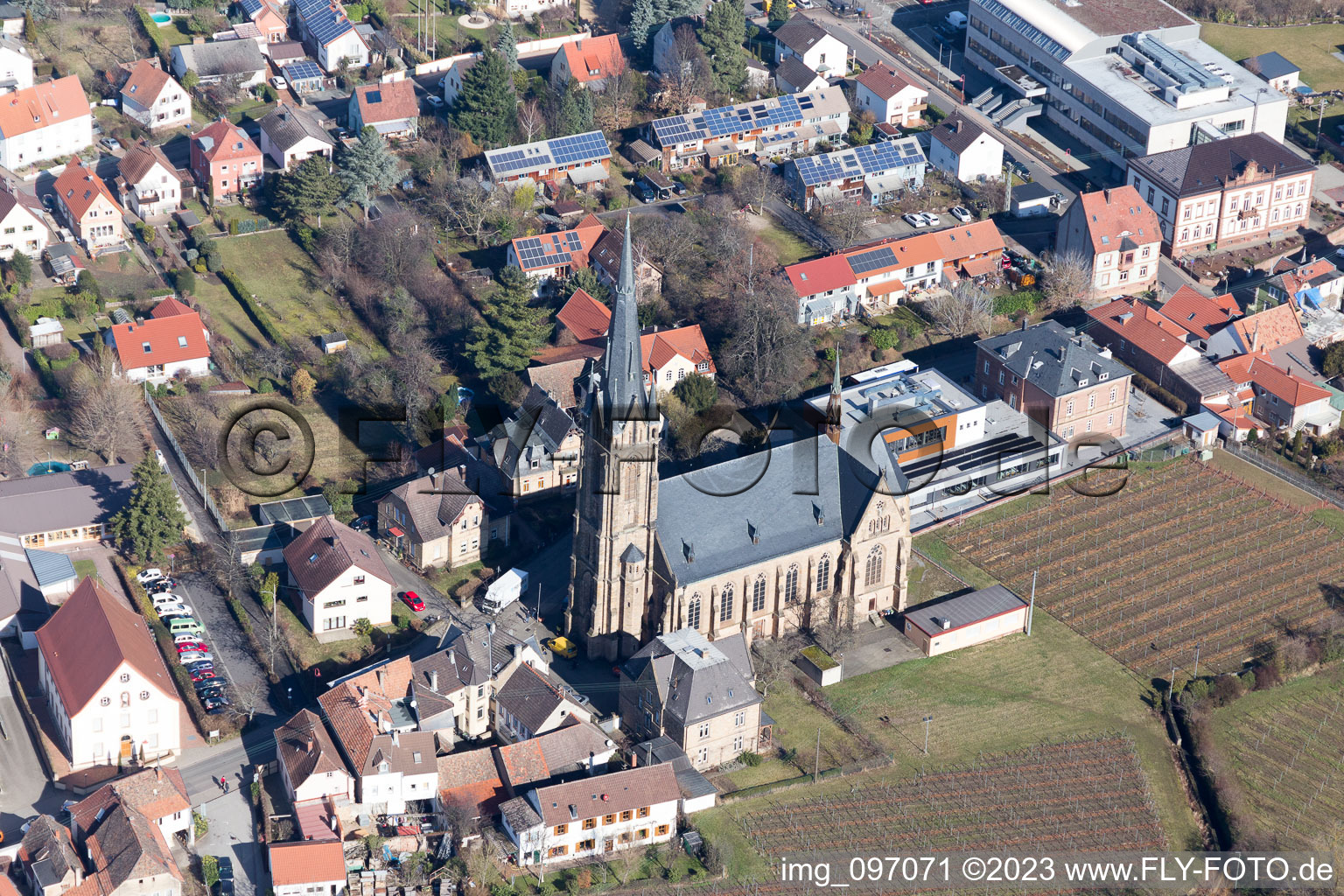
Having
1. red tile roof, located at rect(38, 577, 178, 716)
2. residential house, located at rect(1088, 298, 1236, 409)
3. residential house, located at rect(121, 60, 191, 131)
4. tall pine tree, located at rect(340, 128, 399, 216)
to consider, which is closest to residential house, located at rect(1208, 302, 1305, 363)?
residential house, located at rect(1088, 298, 1236, 409)

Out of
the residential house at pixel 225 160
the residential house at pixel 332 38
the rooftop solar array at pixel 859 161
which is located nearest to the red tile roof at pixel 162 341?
the residential house at pixel 225 160

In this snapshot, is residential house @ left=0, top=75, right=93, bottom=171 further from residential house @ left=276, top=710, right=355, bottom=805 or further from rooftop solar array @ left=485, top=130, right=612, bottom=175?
residential house @ left=276, top=710, right=355, bottom=805

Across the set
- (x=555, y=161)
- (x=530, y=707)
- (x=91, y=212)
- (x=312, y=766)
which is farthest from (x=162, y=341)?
(x=530, y=707)

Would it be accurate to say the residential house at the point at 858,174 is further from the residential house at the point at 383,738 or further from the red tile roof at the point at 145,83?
the residential house at the point at 383,738

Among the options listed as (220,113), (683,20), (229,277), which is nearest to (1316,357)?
(683,20)

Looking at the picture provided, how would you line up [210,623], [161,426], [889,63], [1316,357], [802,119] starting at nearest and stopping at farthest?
[210,623] → [161,426] → [1316,357] → [802,119] → [889,63]

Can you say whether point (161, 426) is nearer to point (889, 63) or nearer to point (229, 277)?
point (229, 277)

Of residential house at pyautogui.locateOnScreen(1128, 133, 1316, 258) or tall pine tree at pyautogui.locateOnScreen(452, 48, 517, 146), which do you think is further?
tall pine tree at pyautogui.locateOnScreen(452, 48, 517, 146)
